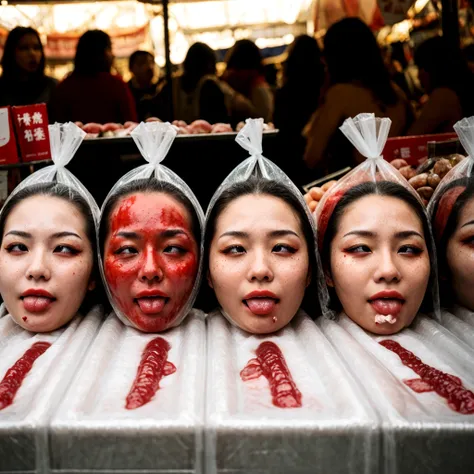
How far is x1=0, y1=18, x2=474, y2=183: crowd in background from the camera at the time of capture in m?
4.07

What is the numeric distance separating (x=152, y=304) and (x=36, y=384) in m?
0.51

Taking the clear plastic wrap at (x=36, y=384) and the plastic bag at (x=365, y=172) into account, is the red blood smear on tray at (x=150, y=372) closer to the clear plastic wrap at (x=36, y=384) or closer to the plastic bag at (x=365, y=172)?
the clear plastic wrap at (x=36, y=384)

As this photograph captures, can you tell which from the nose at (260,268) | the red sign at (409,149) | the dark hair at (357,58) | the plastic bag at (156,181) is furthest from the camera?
the dark hair at (357,58)

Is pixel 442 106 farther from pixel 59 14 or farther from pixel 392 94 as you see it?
pixel 59 14

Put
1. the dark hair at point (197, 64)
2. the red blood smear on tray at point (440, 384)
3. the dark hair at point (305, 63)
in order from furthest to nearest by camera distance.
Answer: the dark hair at point (197, 64), the dark hair at point (305, 63), the red blood smear on tray at point (440, 384)

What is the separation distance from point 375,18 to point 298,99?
1.07 meters

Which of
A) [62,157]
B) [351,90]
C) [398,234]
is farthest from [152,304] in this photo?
[351,90]

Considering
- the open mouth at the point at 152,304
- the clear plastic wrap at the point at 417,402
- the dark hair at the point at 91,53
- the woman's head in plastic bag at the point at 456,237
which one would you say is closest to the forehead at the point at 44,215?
the open mouth at the point at 152,304

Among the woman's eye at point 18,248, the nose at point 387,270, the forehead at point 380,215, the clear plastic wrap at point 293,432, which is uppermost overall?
the forehead at point 380,215

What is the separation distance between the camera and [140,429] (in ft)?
5.57

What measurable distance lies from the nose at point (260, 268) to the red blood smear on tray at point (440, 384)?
52 centimetres

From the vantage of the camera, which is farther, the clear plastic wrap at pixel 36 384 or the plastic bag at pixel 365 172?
the plastic bag at pixel 365 172

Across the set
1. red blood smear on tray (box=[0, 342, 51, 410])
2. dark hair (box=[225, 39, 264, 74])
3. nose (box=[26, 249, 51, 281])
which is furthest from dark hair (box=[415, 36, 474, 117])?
red blood smear on tray (box=[0, 342, 51, 410])

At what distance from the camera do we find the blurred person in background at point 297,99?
483cm
